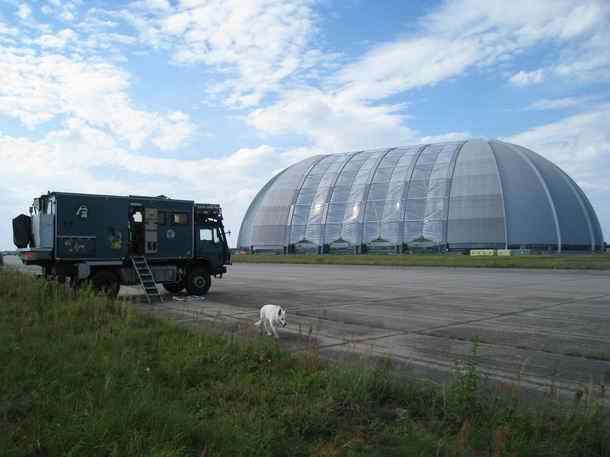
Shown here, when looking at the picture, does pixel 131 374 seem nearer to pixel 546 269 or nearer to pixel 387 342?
pixel 387 342

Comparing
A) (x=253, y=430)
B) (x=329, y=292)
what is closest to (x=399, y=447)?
(x=253, y=430)

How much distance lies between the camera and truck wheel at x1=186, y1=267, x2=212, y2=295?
1719cm

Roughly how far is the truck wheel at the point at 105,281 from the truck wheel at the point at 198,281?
7.95 feet

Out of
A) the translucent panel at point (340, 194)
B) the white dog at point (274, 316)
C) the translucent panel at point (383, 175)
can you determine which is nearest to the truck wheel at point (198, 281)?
the white dog at point (274, 316)

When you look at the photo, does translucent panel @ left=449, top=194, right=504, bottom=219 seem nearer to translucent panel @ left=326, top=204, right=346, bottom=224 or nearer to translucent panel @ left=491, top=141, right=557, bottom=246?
translucent panel @ left=491, top=141, right=557, bottom=246

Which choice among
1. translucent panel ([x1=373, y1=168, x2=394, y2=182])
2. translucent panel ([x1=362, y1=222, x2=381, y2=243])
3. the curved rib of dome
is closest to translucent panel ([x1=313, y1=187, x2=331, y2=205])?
the curved rib of dome

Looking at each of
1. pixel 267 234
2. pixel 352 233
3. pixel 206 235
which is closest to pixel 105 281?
pixel 206 235

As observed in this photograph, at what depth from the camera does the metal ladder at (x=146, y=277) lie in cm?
1552

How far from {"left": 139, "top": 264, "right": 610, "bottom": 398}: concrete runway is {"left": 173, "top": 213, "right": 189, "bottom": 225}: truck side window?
2537mm

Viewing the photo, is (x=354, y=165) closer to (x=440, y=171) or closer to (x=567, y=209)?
(x=440, y=171)

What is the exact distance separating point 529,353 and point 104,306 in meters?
7.71

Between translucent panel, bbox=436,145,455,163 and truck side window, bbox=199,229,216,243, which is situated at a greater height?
translucent panel, bbox=436,145,455,163

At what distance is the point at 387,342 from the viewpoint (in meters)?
9.09

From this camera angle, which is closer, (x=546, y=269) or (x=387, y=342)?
(x=387, y=342)
